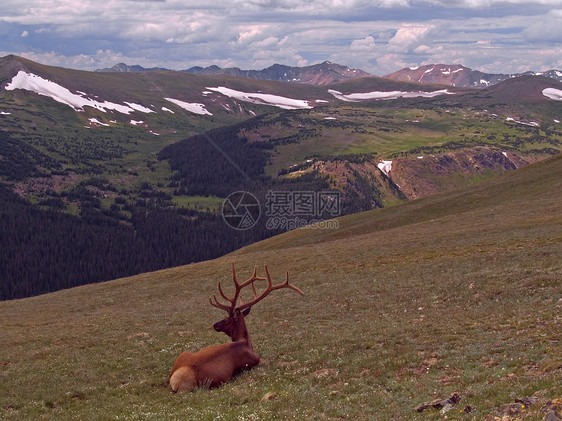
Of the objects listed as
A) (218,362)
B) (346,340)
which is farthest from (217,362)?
(346,340)

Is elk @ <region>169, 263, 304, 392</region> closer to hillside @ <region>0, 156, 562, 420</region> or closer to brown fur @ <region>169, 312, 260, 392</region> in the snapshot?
brown fur @ <region>169, 312, 260, 392</region>

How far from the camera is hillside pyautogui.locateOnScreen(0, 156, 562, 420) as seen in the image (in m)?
15.3

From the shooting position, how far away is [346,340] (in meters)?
23.5

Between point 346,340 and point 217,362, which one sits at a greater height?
point 217,362

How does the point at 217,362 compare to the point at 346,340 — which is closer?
the point at 217,362

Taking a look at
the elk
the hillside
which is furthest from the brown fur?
the hillside

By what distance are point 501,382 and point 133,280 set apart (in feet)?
195

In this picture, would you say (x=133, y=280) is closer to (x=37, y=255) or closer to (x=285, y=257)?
(x=285, y=257)

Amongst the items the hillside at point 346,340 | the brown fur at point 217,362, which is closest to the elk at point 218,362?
the brown fur at point 217,362

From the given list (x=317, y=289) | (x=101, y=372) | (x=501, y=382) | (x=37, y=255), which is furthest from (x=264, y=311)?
(x=37, y=255)

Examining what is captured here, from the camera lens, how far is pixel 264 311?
117 ft

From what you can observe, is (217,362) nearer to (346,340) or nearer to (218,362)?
(218,362)

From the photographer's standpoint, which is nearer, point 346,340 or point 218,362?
point 218,362

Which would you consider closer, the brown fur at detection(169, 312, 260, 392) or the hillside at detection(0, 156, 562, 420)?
the hillside at detection(0, 156, 562, 420)
